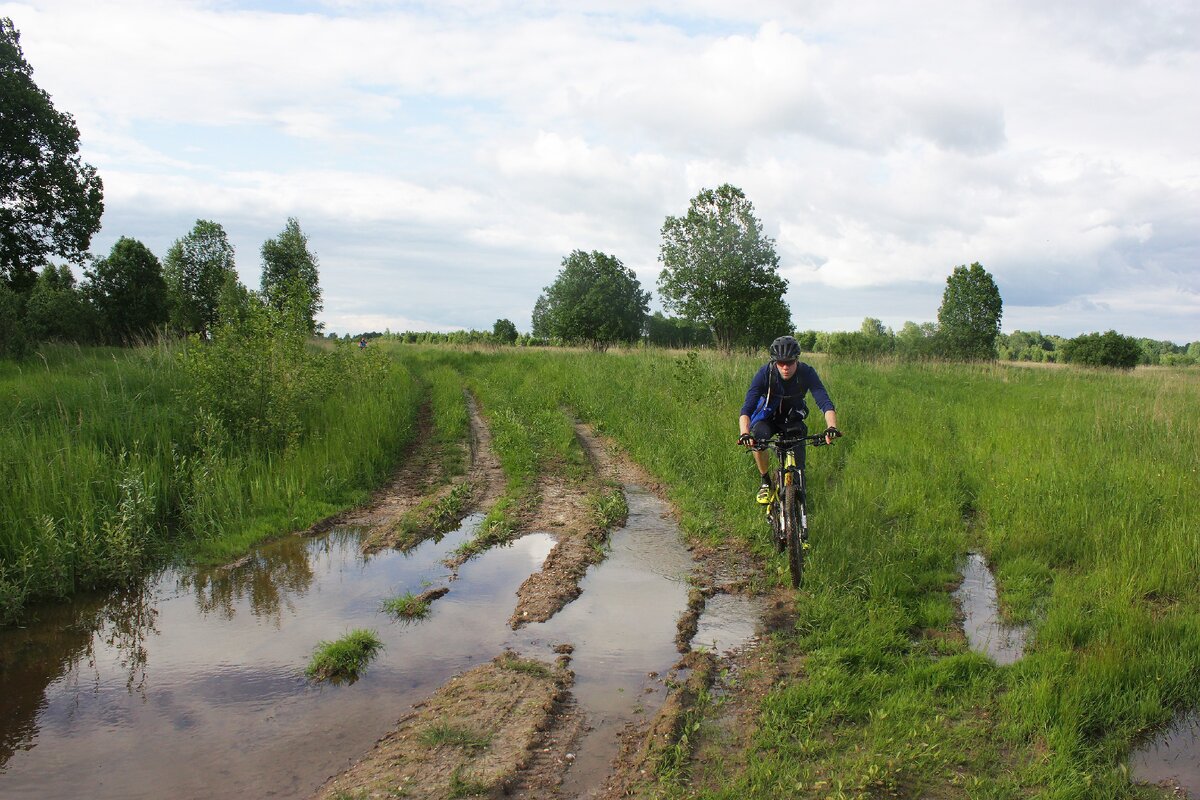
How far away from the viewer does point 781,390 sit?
707 cm

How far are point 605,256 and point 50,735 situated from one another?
196 ft

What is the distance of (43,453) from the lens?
812 centimetres

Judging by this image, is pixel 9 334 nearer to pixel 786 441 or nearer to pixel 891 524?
pixel 786 441

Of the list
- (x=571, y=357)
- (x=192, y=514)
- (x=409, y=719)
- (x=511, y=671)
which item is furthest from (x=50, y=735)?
(x=571, y=357)

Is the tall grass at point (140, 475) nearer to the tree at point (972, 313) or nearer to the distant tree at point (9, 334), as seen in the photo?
the distant tree at point (9, 334)

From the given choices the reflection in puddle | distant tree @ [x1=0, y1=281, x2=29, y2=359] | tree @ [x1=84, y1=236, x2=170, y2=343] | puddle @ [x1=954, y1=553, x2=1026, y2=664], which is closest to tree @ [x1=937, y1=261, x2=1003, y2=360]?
puddle @ [x1=954, y1=553, x2=1026, y2=664]

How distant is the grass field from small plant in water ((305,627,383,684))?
2.34 m

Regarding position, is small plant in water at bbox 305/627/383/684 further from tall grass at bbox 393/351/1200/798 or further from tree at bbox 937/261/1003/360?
tree at bbox 937/261/1003/360

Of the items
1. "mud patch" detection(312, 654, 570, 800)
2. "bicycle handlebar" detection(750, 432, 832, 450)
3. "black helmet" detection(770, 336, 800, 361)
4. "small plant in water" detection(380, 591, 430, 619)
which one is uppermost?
"black helmet" detection(770, 336, 800, 361)

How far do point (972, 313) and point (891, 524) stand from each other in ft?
123

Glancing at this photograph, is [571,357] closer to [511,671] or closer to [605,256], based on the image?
[511,671]

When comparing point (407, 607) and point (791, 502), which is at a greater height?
point (791, 502)

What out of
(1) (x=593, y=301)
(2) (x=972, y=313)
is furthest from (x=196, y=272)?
(2) (x=972, y=313)

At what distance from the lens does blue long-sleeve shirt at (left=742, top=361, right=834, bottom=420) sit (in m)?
7.07
